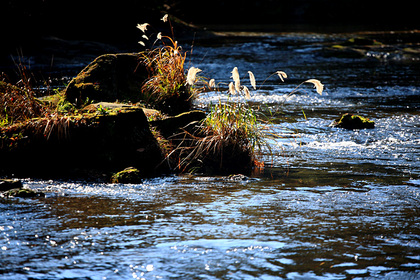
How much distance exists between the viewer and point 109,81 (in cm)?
990

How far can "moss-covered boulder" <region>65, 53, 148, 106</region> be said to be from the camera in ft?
31.3

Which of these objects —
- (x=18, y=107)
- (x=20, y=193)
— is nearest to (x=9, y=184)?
(x=20, y=193)

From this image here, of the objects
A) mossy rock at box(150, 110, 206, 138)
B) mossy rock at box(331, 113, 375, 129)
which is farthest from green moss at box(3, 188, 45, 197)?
mossy rock at box(331, 113, 375, 129)

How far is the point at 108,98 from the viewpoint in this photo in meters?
9.73

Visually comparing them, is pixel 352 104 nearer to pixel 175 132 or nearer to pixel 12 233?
pixel 175 132

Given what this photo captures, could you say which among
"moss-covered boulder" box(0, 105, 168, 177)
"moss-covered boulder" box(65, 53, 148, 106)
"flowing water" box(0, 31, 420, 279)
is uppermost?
"moss-covered boulder" box(65, 53, 148, 106)

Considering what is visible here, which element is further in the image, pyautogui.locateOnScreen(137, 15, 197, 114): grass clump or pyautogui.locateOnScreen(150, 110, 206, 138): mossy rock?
pyautogui.locateOnScreen(137, 15, 197, 114): grass clump

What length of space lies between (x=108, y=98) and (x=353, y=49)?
17.9 metres

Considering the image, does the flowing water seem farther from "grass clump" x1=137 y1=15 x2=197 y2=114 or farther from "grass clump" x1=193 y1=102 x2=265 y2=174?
"grass clump" x1=137 y1=15 x2=197 y2=114

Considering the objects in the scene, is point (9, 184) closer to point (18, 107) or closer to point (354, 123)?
point (18, 107)

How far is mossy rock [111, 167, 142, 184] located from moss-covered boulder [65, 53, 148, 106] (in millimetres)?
2689

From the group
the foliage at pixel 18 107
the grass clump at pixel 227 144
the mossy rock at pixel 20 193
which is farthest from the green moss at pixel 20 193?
the grass clump at pixel 227 144

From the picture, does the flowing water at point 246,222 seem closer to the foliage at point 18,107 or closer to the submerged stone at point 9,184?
the submerged stone at point 9,184

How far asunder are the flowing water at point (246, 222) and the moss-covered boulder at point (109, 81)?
2901 millimetres
